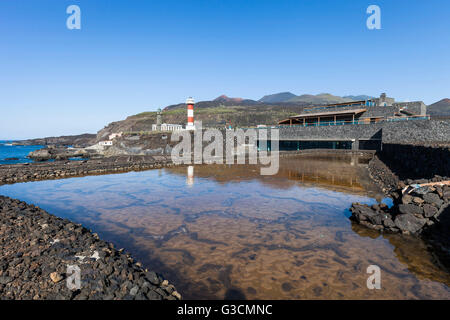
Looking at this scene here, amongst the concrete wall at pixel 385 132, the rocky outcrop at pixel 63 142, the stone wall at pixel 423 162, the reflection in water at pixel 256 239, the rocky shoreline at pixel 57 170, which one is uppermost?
the rocky outcrop at pixel 63 142

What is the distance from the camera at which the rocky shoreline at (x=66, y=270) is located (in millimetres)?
4836

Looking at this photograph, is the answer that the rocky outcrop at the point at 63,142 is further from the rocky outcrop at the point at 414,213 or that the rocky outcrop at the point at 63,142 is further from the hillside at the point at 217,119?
the rocky outcrop at the point at 414,213

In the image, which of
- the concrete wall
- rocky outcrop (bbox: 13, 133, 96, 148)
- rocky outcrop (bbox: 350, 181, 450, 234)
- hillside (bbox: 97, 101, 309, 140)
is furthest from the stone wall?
rocky outcrop (bbox: 13, 133, 96, 148)

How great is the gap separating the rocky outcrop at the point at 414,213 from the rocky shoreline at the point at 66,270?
7.87m

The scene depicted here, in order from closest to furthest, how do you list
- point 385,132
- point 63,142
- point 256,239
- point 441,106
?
point 256,239, point 385,132, point 441,106, point 63,142

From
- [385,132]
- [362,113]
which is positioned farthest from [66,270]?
[362,113]

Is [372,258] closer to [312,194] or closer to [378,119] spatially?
[312,194]

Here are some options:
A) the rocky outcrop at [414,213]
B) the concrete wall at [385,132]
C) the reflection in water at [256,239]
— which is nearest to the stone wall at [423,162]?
the reflection in water at [256,239]

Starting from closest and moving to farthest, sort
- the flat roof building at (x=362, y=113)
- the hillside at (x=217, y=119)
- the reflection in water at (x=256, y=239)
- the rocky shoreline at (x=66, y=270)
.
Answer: the rocky shoreline at (x=66, y=270) < the reflection in water at (x=256, y=239) < the flat roof building at (x=362, y=113) < the hillside at (x=217, y=119)

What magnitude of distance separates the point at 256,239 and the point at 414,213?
19.2 ft

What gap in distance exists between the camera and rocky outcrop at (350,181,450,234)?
325 inches

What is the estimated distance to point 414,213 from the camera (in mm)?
8586

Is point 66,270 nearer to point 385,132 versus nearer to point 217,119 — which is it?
point 385,132
